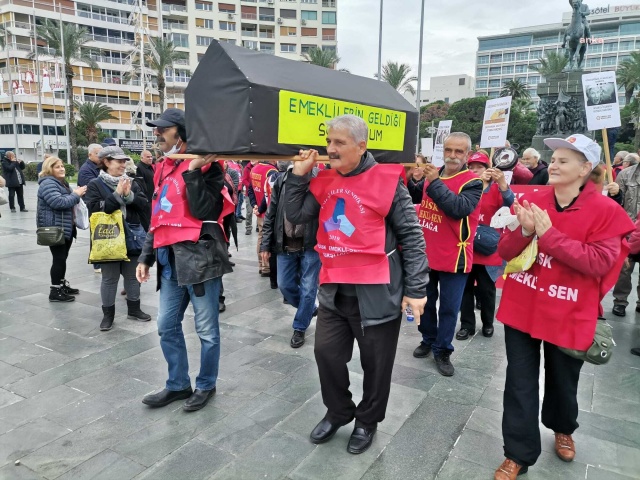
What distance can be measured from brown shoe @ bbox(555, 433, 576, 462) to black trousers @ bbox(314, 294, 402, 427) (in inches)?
42.1

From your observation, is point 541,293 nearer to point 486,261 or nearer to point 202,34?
point 486,261

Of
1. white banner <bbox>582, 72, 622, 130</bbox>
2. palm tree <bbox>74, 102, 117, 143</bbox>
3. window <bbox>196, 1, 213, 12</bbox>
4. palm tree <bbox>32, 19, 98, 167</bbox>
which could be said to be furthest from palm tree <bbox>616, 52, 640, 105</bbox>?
window <bbox>196, 1, 213, 12</bbox>

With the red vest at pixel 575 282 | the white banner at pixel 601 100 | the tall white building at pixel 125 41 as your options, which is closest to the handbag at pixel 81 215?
the red vest at pixel 575 282

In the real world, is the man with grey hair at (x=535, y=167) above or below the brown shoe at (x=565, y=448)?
above

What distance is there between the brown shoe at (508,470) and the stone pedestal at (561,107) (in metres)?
Answer: 17.9

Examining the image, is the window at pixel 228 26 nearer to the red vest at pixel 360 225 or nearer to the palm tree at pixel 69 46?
the palm tree at pixel 69 46

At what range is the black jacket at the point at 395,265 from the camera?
2.68m

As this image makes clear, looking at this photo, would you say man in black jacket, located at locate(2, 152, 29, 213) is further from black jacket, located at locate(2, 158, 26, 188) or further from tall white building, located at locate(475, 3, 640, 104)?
tall white building, located at locate(475, 3, 640, 104)

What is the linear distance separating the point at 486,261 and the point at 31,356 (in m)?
4.40

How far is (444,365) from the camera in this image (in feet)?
13.0

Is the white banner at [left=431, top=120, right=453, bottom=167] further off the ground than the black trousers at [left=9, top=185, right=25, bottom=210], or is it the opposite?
the white banner at [left=431, top=120, right=453, bottom=167]

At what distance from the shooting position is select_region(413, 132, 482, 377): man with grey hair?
12.4 ft

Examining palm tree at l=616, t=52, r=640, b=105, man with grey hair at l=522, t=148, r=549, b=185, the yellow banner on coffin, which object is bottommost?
man with grey hair at l=522, t=148, r=549, b=185

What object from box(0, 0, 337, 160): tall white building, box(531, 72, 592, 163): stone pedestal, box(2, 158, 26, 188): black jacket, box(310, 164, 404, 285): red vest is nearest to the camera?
box(310, 164, 404, 285): red vest
